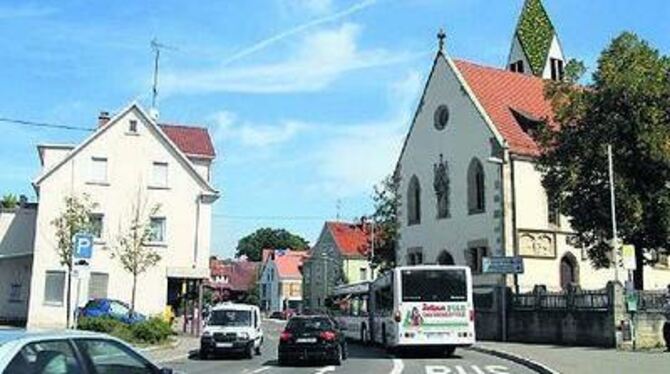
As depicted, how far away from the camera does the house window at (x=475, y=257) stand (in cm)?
4806

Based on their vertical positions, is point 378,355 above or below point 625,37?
below

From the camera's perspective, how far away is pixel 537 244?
155 feet

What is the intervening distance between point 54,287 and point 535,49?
129ft

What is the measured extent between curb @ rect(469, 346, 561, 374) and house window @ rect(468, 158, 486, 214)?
1608 centimetres

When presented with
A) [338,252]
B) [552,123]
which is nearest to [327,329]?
[552,123]

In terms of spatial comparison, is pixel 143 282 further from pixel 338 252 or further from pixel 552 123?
pixel 338 252

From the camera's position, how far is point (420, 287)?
2903cm

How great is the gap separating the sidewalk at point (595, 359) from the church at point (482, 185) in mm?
14706

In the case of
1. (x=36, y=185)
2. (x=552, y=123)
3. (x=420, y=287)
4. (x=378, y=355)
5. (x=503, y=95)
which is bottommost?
(x=378, y=355)

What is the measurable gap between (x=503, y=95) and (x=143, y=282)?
78.6ft

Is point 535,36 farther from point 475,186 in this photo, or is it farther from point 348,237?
point 348,237

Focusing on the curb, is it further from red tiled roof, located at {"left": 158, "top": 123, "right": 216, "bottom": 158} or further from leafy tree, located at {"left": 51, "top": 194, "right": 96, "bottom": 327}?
red tiled roof, located at {"left": 158, "top": 123, "right": 216, "bottom": 158}

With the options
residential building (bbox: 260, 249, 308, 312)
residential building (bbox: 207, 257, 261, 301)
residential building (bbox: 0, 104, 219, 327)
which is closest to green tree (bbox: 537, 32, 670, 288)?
residential building (bbox: 0, 104, 219, 327)

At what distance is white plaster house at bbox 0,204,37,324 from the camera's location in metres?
46.9
